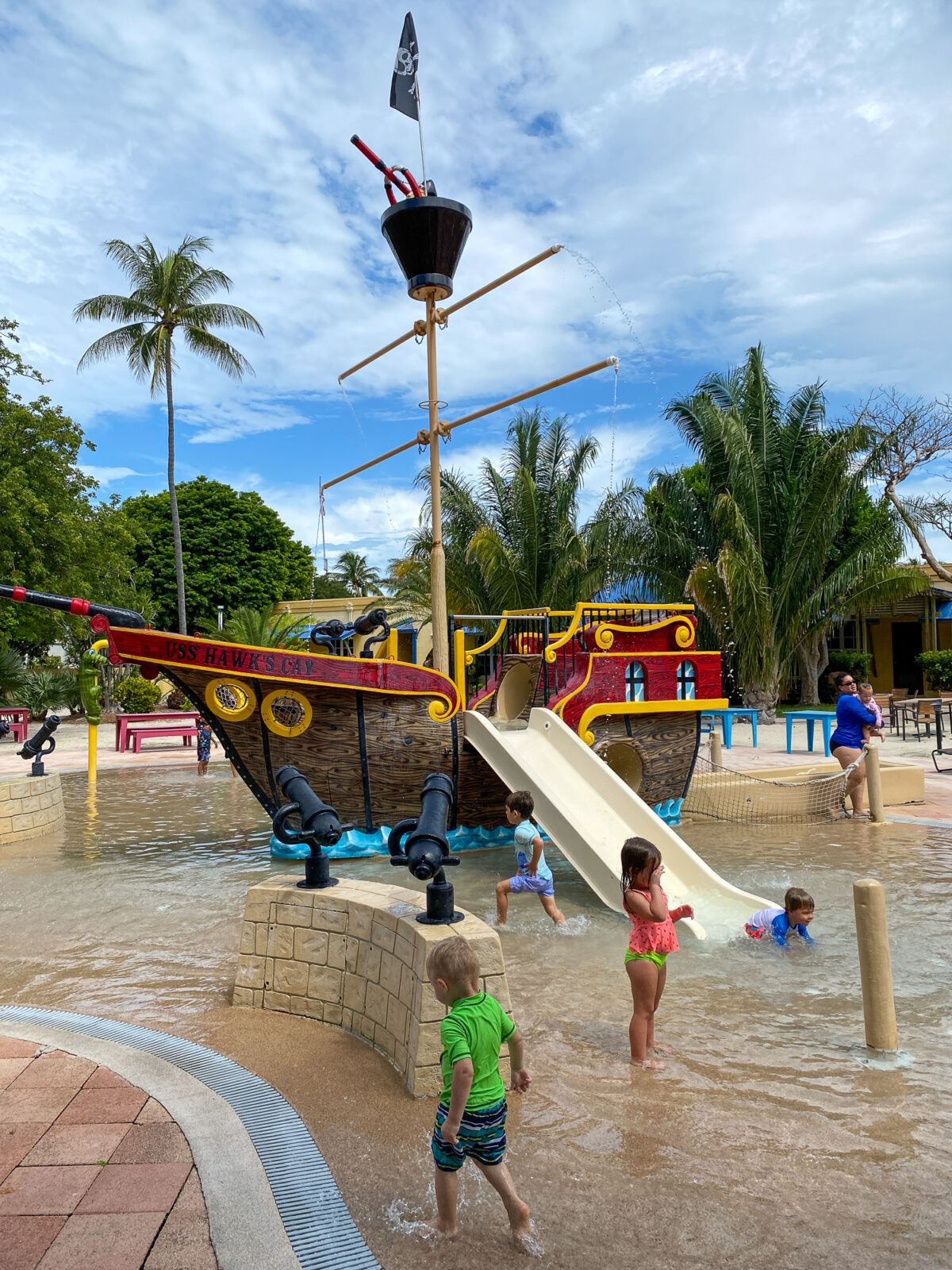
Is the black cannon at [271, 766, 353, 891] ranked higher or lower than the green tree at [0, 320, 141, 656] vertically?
lower

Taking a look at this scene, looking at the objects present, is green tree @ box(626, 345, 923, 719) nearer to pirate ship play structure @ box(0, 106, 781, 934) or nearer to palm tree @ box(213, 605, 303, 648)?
palm tree @ box(213, 605, 303, 648)

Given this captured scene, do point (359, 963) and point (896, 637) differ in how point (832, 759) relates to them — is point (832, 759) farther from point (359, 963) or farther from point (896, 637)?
point (896, 637)

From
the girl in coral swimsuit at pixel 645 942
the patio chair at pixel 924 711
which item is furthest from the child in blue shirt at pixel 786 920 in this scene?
the patio chair at pixel 924 711

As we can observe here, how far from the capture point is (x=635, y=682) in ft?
31.1

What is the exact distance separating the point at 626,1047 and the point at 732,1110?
2.37 ft

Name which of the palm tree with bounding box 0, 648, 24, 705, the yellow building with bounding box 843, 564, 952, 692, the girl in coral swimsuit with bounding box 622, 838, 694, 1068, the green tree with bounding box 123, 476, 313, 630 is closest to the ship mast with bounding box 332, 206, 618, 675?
the girl in coral swimsuit with bounding box 622, 838, 694, 1068

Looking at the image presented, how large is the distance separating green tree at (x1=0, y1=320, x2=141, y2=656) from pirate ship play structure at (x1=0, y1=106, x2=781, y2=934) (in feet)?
47.3

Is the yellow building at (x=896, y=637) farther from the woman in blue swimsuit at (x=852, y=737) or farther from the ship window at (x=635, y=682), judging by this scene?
the ship window at (x=635, y=682)

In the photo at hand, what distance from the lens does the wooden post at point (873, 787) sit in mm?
10516

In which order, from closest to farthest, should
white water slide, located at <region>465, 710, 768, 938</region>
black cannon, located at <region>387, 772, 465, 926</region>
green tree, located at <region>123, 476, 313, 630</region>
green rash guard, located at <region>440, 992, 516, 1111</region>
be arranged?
1. green rash guard, located at <region>440, 992, 516, 1111</region>
2. black cannon, located at <region>387, 772, 465, 926</region>
3. white water slide, located at <region>465, 710, 768, 938</region>
4. green tree, located at <region>123, 476, 313, 630</region>

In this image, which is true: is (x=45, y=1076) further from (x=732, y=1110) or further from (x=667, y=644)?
(x=667, y=644)

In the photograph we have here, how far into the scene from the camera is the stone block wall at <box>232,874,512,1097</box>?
380cm

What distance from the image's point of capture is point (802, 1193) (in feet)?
10.4

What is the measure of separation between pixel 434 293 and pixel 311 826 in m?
7.00
